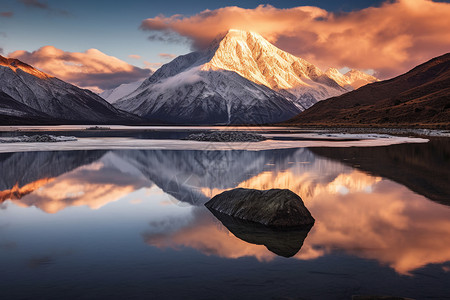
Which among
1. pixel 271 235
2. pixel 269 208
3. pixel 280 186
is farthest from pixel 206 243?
pixel 280 186

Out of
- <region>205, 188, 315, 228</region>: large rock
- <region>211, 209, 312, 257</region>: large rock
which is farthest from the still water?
<region>205, 188, 315, 228</region>: large rock

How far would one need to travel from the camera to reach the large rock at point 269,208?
14391 millimetres

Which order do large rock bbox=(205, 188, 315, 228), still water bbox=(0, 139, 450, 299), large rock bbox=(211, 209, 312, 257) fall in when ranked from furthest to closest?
large rock bbox=(205, 188, 315, 228)
large rock bbox=(211, 209, 312, 257)
still water bbox=(0, 139, 450, 299)

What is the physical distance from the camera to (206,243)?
40.1ft

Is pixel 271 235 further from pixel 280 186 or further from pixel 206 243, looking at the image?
pixel 280 186

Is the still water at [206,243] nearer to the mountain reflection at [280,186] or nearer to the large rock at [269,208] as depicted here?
the mountain reflection at [280,186]

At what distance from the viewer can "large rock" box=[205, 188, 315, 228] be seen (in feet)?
47.2

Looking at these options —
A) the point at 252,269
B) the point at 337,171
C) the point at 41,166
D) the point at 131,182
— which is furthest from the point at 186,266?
the point at 41,166

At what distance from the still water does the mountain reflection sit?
0.26 feet

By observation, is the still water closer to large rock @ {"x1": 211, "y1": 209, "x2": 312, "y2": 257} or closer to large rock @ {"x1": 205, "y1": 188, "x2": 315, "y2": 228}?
large rock @ {"x1": 211, "y1": 209, "x2": 312, "y2": 257}

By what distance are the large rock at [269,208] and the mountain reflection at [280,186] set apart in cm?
71

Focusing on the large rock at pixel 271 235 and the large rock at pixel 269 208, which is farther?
the large rock at pixel 269 208

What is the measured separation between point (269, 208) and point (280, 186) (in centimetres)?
765

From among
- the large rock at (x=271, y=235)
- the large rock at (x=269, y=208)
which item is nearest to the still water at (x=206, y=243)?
the large rock at (x=271, y=235)
